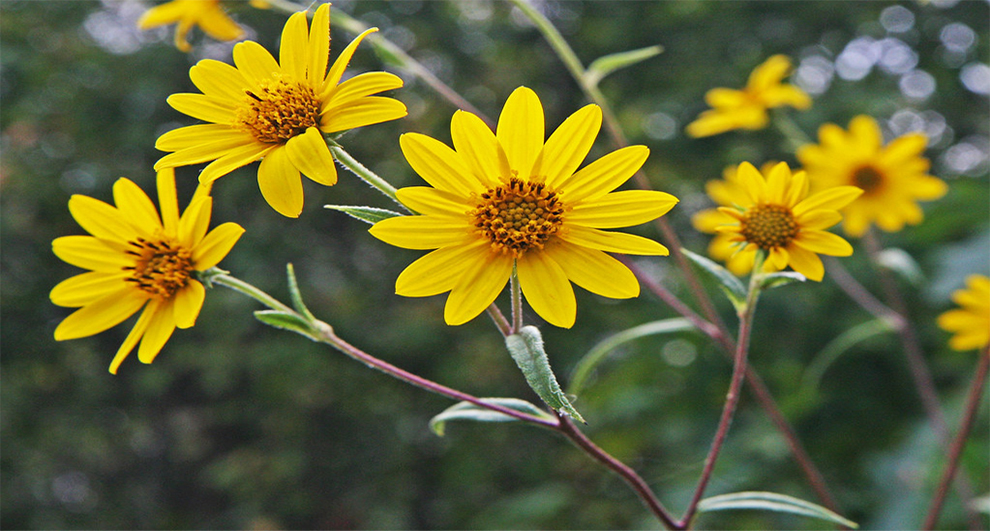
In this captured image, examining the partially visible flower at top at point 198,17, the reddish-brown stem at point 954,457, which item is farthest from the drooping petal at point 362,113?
the reddish-brown stem at point 954,457

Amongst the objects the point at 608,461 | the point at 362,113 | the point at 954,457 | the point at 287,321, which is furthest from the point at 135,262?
the point at 954,457

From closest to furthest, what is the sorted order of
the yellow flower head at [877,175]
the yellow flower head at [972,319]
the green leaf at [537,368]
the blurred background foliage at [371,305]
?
the green leaf at [537,368]
the yellow flower head at [972,319]
the yellow flower head at [877,175]
the blurred background foliage at [371,305]

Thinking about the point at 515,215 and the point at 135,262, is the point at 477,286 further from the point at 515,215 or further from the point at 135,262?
the point at 135,262

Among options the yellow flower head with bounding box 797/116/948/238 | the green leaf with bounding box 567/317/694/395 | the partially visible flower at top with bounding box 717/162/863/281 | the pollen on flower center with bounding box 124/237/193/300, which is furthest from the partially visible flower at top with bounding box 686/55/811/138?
the pollen on flower center with bounding box 124/237/193/300

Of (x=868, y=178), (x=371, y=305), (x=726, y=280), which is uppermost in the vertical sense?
(x=371, y=305)

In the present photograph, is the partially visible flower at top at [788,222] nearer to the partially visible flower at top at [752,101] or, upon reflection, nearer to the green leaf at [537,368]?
the green leaf at [537,368]

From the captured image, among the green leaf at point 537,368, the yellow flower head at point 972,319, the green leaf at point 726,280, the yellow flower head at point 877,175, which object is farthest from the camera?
the yellow flower head at point 877,175

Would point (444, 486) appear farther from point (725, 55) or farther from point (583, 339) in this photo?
point (725, 55)
